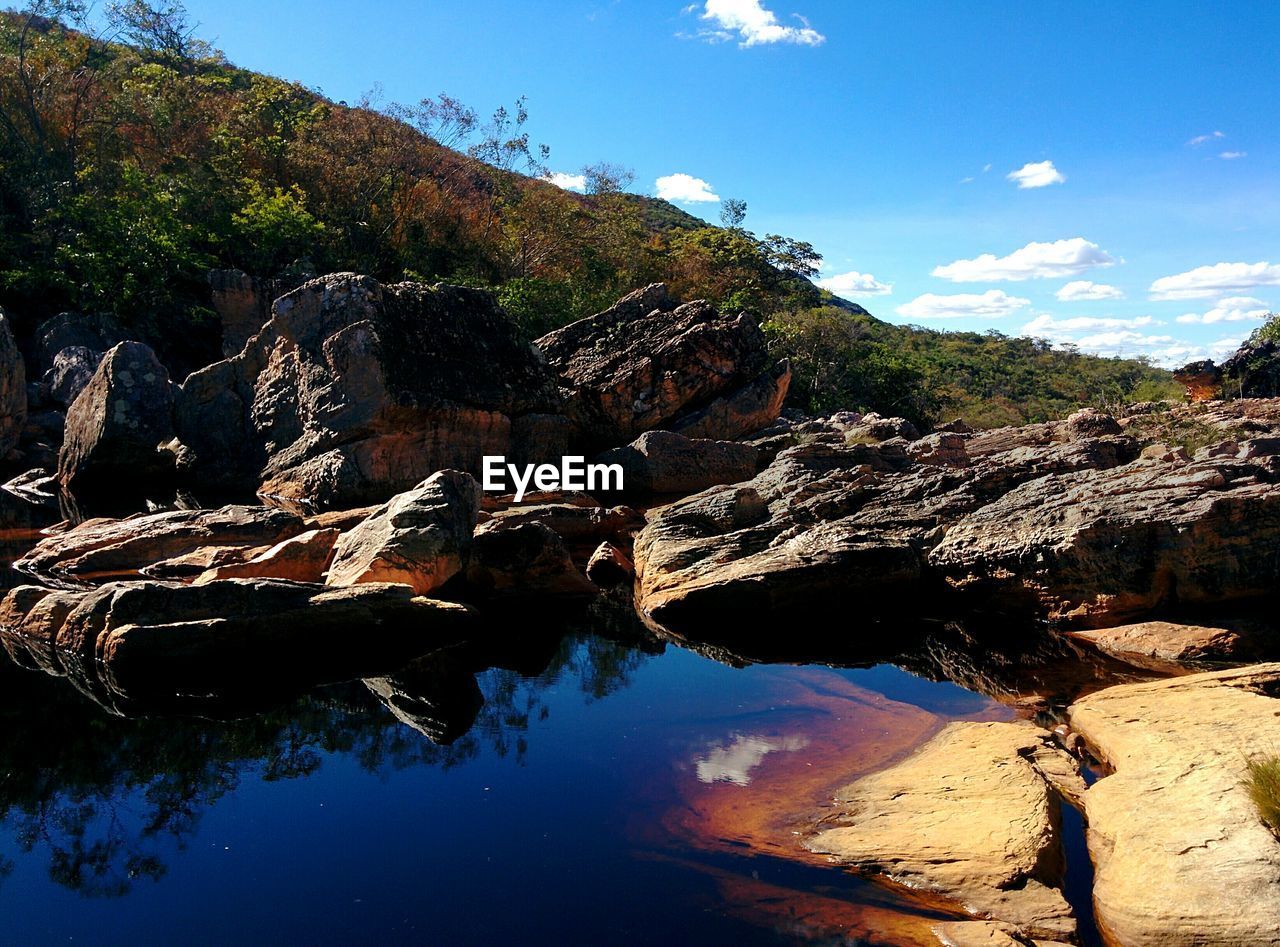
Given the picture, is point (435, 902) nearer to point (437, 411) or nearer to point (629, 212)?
point (437, 411)

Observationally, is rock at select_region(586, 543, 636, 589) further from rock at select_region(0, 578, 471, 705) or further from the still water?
rock at select_region(0, 578, 471, 705)

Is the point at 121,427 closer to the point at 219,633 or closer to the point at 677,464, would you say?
the point at 677,464

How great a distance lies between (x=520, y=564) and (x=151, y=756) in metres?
6.15

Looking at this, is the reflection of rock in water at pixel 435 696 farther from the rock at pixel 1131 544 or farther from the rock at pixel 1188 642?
the rock at pixel 1188 642

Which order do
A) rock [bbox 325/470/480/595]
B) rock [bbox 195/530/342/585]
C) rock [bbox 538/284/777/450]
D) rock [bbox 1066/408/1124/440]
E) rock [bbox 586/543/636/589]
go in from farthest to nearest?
rock [bbox 538/284/777/450] < rock [bbox 1066/408/1124/440] < rock [bbox 586/543/636/589] < rock [bbox 195/530/342/585] < rock [bbox 325/470/480/595]

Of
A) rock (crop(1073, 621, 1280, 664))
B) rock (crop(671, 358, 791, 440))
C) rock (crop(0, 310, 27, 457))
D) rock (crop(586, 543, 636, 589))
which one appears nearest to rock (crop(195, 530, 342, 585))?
rock (crop(586, 543, 636, 589))

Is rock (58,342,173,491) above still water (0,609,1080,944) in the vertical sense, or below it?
above

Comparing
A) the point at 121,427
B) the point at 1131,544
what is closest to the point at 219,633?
the point at 1131,544

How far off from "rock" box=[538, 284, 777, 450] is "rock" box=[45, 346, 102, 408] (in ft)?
43.7

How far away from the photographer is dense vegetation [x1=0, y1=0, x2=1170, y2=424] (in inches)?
1225

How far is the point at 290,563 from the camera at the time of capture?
1275cm

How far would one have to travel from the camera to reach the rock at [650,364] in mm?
24141

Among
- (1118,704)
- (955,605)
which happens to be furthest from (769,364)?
(1118,704)

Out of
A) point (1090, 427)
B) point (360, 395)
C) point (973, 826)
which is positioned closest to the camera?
point (973, 826)
